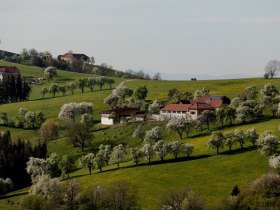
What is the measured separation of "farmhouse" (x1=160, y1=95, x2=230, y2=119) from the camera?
15088cm

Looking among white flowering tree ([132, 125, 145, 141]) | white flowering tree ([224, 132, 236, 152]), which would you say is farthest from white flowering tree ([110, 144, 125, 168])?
white flowering tree ([224, 132, 236, 152])

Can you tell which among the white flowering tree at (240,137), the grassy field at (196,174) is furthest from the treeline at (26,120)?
the white flowering tree at (240,137)

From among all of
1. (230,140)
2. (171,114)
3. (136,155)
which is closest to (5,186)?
(136,155)

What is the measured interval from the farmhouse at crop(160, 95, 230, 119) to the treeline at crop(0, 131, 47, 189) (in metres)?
41.8

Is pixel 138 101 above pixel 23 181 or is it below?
above

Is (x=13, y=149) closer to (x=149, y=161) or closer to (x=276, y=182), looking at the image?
(x=149, y=161)

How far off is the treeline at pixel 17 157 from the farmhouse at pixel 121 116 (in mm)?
29635

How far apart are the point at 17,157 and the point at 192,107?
53.3m

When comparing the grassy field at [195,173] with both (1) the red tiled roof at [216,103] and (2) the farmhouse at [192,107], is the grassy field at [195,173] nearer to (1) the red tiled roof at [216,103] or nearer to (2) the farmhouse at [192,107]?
(2) the farmhouse at [192,107]

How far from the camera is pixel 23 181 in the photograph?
13038cm

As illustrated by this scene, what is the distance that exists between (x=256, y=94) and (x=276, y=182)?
286 ft

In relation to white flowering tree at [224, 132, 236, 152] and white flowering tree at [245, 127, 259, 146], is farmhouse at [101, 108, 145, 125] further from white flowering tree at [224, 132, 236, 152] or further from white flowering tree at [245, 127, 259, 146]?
white flowering tree at [245, 127, 259, 146]

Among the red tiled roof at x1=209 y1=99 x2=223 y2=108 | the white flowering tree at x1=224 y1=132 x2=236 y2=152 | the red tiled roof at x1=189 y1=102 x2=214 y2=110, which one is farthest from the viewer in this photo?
the red tiled roof at x1=209 y1=99 x2=223 y2=108

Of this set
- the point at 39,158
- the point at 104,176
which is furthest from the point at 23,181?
the point at 104,176
